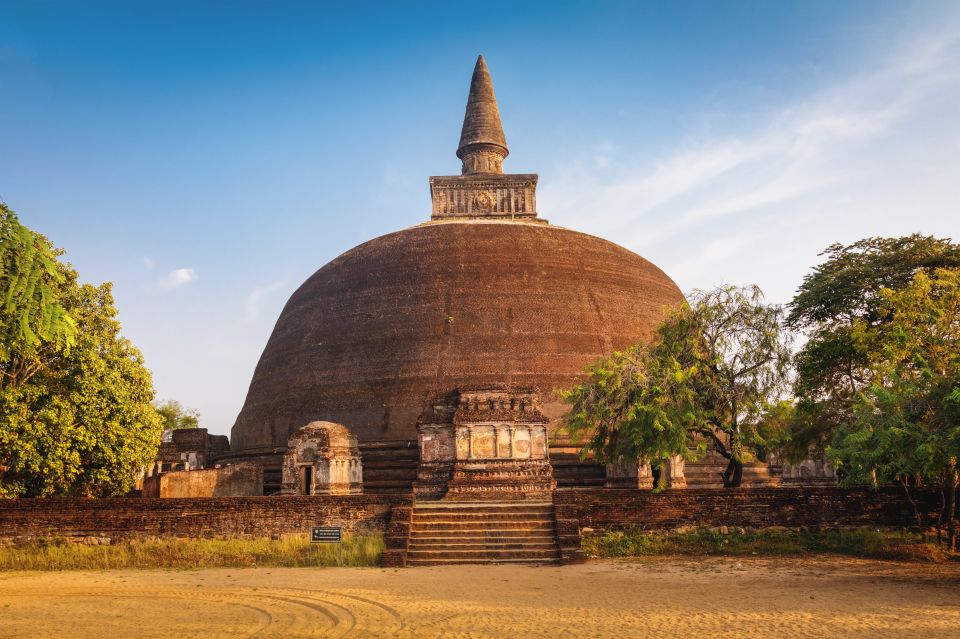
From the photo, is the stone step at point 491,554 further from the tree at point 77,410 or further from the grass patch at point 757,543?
the tree at point 77,410

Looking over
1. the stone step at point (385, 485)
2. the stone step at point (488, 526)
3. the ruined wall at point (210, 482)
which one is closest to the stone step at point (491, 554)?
the stone step at point (488, 526)

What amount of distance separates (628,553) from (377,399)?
12.2 m

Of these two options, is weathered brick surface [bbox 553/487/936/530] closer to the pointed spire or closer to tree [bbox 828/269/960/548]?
tree [bbox 828/269/960/548]

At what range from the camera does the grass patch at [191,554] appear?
43.1ft

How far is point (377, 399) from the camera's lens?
78.8 feet

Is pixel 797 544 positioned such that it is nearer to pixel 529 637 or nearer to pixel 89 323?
pixel 529 637

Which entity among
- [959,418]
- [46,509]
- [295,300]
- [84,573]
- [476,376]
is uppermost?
[295,300]

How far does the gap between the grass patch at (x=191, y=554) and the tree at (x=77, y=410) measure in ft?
7.61

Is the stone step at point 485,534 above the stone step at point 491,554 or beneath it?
above

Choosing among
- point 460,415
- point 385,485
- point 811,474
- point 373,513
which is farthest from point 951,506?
point 811,474

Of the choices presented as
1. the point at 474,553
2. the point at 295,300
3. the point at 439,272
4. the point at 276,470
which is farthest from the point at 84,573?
the point at 295,300

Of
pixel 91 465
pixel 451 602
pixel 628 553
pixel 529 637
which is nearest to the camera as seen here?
pixel 529 637

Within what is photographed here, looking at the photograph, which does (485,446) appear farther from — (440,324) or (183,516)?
(440,324)

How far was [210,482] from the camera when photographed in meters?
23.3
